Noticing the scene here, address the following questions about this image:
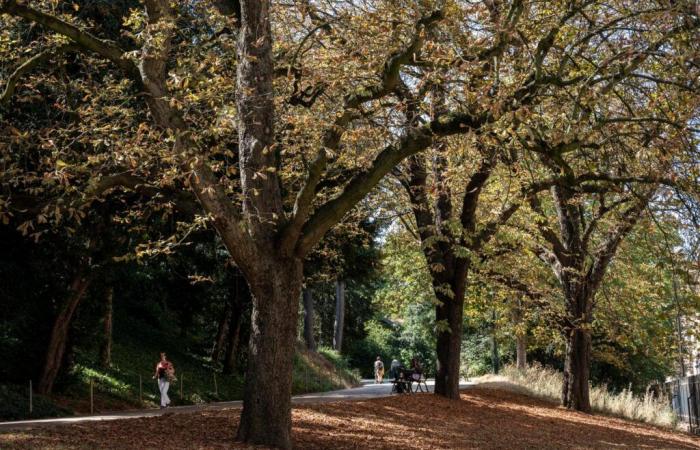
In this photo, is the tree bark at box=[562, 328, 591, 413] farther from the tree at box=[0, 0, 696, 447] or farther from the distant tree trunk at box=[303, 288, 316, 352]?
the distant tree trunk at box=[303, 288, 316, 352]

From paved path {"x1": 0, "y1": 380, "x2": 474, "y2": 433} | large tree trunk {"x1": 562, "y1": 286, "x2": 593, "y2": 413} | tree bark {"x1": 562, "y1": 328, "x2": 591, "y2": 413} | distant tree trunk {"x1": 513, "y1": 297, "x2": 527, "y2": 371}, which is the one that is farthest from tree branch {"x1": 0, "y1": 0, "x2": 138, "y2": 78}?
distant tree trunk {"x1": 513, "y1": 297, "x2": 527, "y2": 371}

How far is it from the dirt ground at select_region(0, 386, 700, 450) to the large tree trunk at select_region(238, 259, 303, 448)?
1.85ft

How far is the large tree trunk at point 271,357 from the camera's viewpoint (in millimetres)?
11539

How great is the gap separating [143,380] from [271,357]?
51.4 ft

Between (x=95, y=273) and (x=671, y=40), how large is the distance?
15.1 meters

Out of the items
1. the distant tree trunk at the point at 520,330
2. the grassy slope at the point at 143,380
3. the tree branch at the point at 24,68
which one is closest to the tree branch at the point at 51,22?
the tree branch at the point at 24,68

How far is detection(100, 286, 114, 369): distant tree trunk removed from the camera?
899 inches

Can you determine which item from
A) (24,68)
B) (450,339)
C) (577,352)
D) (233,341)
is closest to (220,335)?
(233,341)

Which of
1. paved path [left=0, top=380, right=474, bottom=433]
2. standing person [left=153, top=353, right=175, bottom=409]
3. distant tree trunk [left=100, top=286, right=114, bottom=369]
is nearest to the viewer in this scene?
paved path [left=0, top=380, right=474, bottom=433]

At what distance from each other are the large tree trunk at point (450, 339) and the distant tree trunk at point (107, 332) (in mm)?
9674

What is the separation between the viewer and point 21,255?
62.6ft

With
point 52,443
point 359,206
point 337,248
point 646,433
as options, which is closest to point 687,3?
point 52,443

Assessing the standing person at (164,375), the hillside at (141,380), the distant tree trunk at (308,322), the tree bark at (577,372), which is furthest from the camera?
the distant tree trunk at (308,322)

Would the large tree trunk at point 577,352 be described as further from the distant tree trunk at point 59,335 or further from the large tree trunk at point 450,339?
the distant tree trunk at point 59,335
